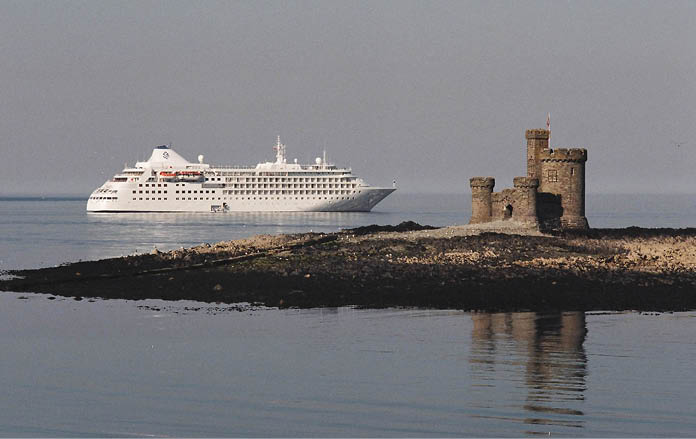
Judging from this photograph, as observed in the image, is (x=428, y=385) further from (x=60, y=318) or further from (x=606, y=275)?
(x=606, y=275)

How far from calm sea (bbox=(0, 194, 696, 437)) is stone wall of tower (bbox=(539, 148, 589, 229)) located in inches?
948

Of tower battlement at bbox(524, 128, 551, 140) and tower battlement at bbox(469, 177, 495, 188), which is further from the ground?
tower battlement at bbox(524, 128, 551, 140)

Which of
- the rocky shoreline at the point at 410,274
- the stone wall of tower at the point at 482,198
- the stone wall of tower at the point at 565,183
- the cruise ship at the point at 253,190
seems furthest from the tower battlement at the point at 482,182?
the cruise ship at the point at 253,190

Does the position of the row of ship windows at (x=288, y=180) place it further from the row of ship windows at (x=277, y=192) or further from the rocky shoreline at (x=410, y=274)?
the rocky shoreline at (x=410, y=274)

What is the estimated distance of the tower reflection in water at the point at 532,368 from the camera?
15.0 meters

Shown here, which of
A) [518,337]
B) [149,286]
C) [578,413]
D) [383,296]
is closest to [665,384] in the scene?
[578,413]

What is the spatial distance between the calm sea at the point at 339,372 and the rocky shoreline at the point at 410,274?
2.14m

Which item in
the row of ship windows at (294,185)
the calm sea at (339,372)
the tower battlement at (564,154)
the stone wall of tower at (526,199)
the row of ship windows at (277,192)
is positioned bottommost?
the calm sea at (339,372)

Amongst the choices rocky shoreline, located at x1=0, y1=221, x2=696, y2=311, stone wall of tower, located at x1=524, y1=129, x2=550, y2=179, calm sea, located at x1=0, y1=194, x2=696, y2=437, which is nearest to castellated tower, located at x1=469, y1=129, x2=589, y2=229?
stone wall of tower, located at x1=524, y1=129, x2=550, y2=179

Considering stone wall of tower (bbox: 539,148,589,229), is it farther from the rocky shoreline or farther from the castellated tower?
the rocky shoreline

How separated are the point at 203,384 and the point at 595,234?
104ft

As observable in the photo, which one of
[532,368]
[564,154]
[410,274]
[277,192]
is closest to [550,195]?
[564,154]

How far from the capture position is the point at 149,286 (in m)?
31.7

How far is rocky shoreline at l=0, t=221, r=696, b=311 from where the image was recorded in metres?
28.4
